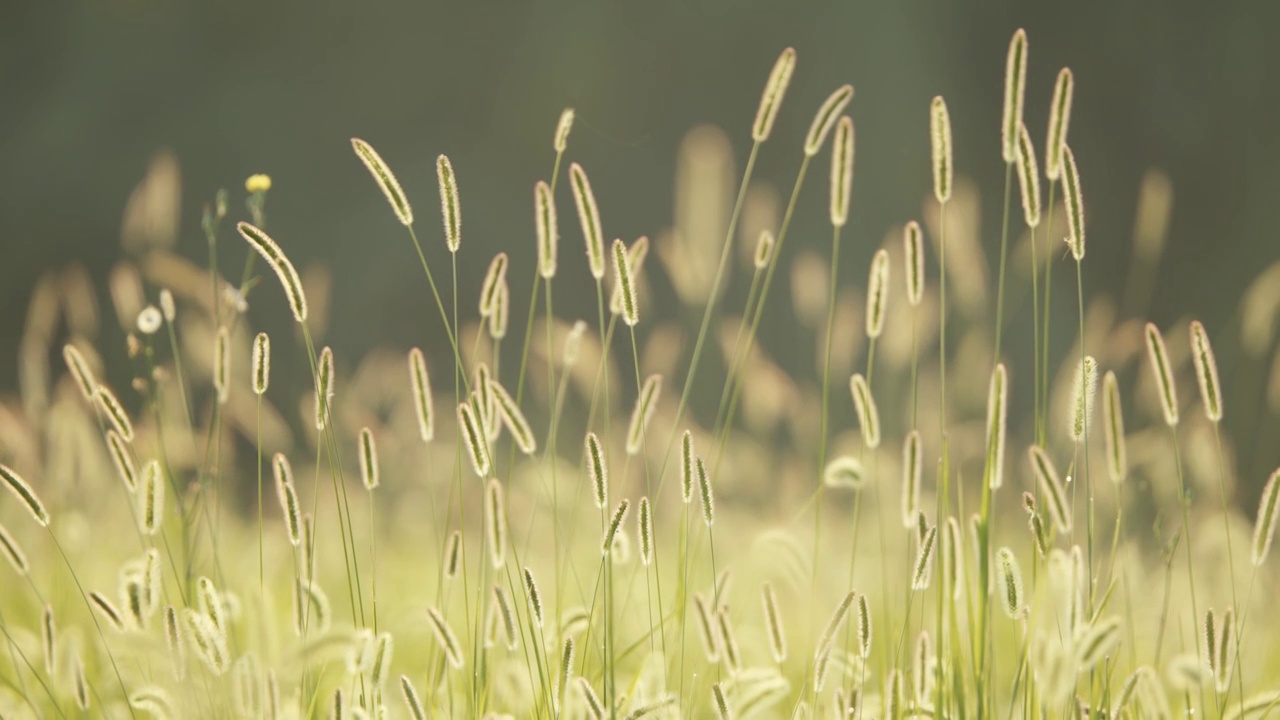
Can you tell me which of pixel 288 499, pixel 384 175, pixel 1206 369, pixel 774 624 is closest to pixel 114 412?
pixel 288 499

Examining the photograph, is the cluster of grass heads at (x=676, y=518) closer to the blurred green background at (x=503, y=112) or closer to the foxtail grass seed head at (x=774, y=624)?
the foxtail grass seed head at (x=774, y=624)

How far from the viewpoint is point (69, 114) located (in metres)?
4.95

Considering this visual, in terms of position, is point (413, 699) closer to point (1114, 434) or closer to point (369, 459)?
point (369, 459)

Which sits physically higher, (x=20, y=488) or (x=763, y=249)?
(x=763, y=249)

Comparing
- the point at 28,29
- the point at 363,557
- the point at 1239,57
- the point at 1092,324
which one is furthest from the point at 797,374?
the point at 28,29

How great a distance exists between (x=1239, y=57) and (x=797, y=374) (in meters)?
1.88

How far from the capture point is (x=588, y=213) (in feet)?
3.07

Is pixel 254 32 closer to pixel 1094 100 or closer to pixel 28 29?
pixel 28 29

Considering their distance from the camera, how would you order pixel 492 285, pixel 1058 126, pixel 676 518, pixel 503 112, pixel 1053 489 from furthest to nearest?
1. pixel 503 112
2. pixel 676 518
3. pixel 492 285
4. pixel 1058 126
5. pixel 1053 489

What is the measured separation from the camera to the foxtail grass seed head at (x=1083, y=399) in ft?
2.72

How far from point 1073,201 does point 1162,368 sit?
163 millimetres

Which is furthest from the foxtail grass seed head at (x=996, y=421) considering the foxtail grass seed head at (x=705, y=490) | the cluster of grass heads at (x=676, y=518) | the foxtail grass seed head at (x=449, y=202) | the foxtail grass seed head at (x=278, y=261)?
the foxtail grass seed head at (x=278, y=261)

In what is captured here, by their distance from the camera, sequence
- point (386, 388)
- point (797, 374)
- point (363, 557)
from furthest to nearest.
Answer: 1. point (797, 374)
2. point (363, 557)
3. point (386, 388)

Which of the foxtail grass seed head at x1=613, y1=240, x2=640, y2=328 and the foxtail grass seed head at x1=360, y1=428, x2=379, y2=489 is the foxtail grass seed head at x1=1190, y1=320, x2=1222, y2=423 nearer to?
the foxtail grass seed head at x1=613, y1=240, x2=640, y2=328
